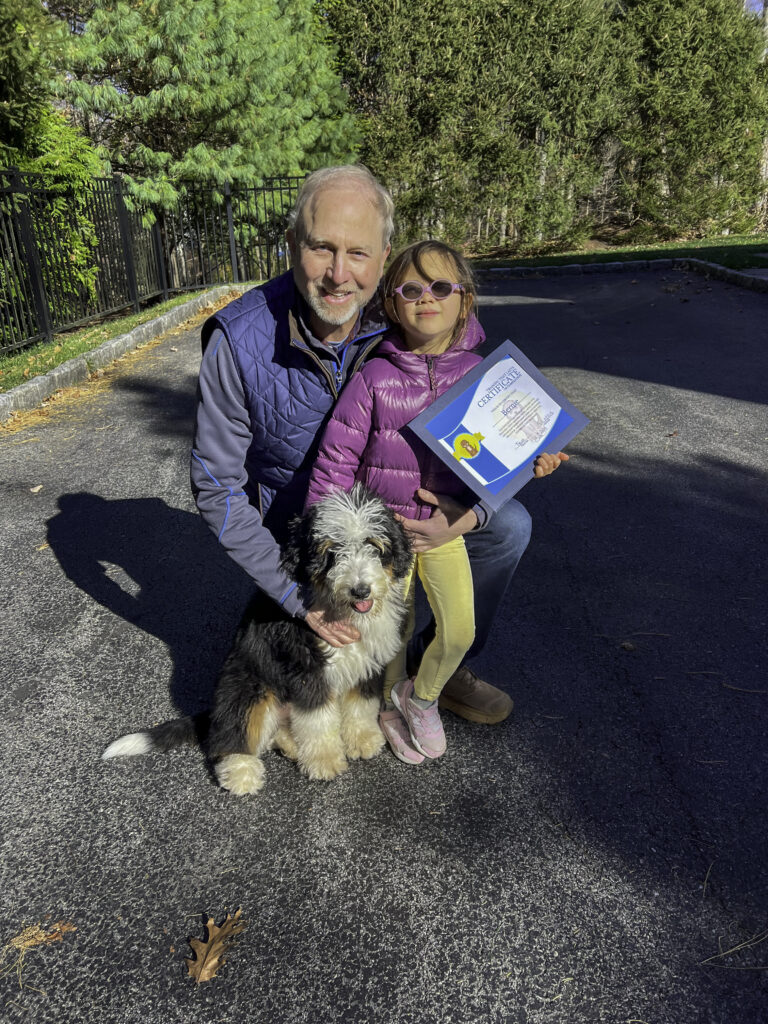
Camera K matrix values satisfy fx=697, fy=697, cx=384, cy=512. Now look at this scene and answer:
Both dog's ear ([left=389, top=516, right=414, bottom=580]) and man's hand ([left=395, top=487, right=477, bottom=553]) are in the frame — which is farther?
man's hand ([left=395, top=487, right=477, bottom=553])

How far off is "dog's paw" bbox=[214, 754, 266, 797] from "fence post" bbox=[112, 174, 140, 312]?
11.3 metres

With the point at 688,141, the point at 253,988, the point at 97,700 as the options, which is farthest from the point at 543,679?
the point at 688,141

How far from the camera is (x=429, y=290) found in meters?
2.50

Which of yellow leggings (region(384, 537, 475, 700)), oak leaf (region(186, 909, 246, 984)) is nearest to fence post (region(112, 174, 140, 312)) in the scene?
yellow leggings (region(384, 537, 475, 700))

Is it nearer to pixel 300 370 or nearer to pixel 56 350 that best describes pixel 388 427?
pixel 300 370

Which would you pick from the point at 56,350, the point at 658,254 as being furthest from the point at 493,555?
the point at 658,254

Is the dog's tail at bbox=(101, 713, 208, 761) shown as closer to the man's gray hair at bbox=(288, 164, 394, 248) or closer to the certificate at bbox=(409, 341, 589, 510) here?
the certificate at bbox=(409, 341, 589, 510)

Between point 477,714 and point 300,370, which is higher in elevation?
point 300,370

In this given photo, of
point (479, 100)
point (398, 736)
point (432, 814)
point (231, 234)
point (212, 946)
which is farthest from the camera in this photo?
point (479, 100)

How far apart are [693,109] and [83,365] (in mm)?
19320

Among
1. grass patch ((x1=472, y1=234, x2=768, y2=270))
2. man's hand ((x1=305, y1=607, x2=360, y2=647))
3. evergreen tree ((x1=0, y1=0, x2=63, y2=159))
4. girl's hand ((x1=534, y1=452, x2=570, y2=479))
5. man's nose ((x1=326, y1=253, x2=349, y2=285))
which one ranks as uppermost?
evergreen tree ((x1=0, y1=0, x2=63, y2=159))

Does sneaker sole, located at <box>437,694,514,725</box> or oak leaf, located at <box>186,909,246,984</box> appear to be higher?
oak leaf, located at <box>186,909,246,984</box>

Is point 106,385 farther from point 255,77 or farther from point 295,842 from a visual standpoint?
point 255,77

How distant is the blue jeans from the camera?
9.47ft
